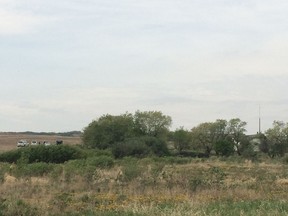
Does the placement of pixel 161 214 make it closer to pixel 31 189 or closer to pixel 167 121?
pixel 31 189

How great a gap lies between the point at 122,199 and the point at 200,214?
235 inches

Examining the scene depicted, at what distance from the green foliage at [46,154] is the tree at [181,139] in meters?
40.5

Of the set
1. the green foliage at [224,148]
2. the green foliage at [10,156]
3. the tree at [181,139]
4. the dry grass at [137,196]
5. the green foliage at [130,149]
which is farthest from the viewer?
the tree at [181,139]

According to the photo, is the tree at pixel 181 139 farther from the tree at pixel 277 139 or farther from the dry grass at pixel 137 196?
the dry grass at pixel 137 196

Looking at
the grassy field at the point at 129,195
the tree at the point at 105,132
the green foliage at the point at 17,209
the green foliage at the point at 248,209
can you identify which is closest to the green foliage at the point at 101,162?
the grassy field at the point at 129,195

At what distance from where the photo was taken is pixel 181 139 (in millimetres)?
93000

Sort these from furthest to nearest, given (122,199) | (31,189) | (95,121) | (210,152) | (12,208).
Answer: (210,152) → (95,121) → (31,189) → (122,199) → (12,208)

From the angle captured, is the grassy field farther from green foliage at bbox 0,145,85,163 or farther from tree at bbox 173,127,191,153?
tree at bbox 173,127,191,153

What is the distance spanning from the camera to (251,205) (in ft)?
44.0

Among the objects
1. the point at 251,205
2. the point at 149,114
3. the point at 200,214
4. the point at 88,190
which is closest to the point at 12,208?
the point at 200,214

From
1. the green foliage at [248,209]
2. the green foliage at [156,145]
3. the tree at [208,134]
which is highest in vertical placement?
the tree at [208,134]

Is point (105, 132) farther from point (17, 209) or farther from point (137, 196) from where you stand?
point (17, 209)

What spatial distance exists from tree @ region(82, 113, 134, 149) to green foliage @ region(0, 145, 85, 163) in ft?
57.4

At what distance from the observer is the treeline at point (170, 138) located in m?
70.7
